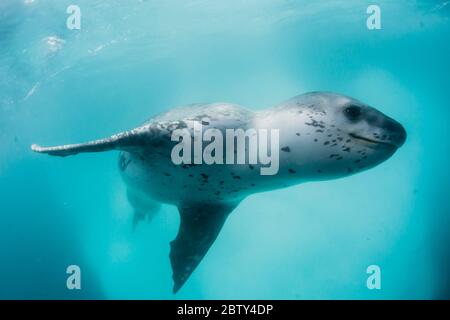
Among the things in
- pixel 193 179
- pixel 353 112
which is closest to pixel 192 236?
pixel 193 179

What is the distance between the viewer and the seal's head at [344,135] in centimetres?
274

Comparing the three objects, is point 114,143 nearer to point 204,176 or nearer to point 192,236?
point 204,176

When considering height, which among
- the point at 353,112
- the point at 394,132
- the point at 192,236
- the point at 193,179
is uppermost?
the point at 353,112

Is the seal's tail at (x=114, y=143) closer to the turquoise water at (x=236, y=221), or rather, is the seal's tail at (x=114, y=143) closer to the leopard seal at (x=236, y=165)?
the leopard seal at (x=236, y=165)

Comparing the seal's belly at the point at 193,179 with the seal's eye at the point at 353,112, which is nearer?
the seal's eye at the point at 353,112

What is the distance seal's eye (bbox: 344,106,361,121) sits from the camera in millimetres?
2828

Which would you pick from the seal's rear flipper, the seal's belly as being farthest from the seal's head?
the seal's rear flipper

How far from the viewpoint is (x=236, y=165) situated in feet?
11.7

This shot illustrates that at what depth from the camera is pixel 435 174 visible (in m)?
23.9

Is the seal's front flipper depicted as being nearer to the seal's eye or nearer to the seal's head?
the seal's head

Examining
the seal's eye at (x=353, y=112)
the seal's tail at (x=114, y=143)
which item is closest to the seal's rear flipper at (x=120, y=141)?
the seal's tail at (x=114, y=143)

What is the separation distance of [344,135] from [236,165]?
3.63 ft

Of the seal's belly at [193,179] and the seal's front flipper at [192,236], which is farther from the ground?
the seal's belly at [193,179]
